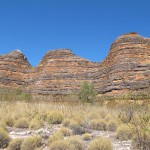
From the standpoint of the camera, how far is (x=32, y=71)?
82312mm

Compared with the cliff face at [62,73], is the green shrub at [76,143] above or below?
below

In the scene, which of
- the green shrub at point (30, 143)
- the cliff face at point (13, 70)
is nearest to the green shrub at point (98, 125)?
the green shrub at point (30, 143)

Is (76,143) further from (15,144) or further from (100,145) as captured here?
(15,144)

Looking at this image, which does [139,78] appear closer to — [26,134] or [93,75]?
[93,75]

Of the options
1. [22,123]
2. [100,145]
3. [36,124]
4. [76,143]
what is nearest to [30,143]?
[76,143]

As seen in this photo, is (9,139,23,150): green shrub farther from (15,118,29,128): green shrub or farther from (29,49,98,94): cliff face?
(29,49,98,94): cliff face

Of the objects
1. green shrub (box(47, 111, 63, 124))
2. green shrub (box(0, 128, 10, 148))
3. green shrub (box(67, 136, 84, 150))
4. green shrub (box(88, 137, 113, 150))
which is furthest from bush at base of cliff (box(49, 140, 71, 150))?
green shrub (box(47, 111, 63, 124))

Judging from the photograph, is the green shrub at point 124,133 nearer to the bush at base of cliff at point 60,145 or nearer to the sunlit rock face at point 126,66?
the bush at base of cliff at point 60,145

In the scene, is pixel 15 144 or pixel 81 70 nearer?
pixel 15 144

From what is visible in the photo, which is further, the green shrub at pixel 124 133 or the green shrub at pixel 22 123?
the green shrub at pixel 22 123

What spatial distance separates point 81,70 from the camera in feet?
241

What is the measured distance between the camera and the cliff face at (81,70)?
196 ft

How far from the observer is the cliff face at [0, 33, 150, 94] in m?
59.8

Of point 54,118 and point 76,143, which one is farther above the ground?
point 54,118
